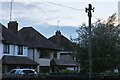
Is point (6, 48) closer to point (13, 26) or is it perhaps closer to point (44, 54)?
point (13, 26)

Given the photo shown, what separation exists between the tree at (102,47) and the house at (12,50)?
14676 mm

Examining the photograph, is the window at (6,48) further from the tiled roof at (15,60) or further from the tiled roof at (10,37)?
the tiled roof at (15,60)

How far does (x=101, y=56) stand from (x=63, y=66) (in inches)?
1172

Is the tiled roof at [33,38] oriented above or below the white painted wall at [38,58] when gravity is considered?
above

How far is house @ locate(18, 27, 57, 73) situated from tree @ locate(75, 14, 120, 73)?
942 inches

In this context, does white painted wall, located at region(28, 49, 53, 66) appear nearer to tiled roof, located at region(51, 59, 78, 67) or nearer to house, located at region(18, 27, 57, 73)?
house, located at region(18, 27, 57, 73)

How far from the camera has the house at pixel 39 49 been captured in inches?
2478

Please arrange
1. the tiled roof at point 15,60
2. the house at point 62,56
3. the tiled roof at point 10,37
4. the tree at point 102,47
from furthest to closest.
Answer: the house at point 62,56 < the tiled roof at point 10,37 < the tiled roof at point 15,60 < the tree at point 102,47

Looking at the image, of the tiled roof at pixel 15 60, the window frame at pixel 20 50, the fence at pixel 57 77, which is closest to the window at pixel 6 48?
the tiled roof at pixel 15 60

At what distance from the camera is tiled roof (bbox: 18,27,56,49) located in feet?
209

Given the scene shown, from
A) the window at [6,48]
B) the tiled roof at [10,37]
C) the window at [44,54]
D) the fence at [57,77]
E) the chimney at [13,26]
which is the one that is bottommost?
the fence at [57,77]

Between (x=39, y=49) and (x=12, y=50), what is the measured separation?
9.10 meters

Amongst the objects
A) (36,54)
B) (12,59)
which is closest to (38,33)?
(36,54)

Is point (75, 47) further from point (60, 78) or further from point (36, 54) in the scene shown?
point (36, 54)
